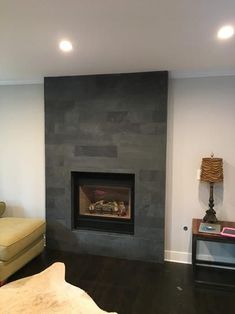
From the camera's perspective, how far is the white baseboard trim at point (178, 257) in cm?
345

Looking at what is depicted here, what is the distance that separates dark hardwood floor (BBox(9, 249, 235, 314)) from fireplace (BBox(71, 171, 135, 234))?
43 centimetres

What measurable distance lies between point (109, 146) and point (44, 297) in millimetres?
1798

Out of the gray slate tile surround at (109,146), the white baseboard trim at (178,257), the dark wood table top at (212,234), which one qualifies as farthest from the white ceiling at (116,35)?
the white baseboard trim at (178,257)

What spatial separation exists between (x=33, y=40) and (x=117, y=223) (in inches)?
94.1

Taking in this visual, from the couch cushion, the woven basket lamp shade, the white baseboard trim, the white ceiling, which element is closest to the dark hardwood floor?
the white baseboard trim

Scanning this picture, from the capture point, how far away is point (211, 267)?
131 inches

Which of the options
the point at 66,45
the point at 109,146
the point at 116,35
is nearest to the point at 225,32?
the point at 116,35

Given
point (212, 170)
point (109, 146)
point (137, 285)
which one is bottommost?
point (137, 285)

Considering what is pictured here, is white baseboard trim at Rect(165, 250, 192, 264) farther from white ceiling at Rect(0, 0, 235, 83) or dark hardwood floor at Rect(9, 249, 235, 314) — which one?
white ceiling at Rect(0, 0, 235, 83)

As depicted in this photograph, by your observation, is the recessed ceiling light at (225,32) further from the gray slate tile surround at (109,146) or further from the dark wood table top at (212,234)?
the dark wood table top at (212,234)

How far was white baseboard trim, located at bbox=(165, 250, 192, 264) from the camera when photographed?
3.45 metres

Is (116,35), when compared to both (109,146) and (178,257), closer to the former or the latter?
(109,146)

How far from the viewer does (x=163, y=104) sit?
3297 millimetres

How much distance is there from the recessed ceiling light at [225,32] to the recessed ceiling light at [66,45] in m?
1.21
